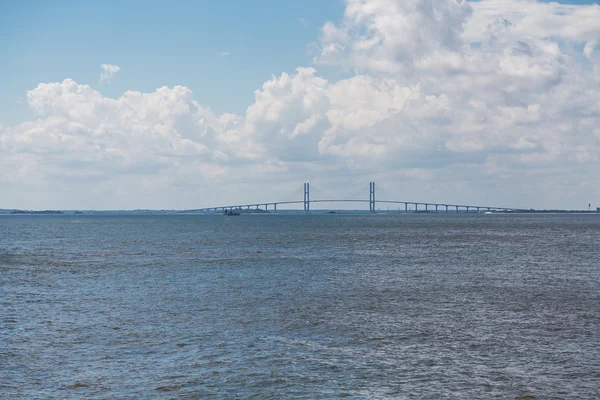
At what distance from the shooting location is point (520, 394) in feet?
60.7

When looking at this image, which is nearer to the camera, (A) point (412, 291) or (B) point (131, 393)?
(B) point (131, 393)

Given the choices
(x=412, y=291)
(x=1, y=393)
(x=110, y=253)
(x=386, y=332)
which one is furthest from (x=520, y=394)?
(x=110, y=253)

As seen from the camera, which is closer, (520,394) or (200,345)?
(520,394)

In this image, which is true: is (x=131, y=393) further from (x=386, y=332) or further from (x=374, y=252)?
(x=374, y=252)

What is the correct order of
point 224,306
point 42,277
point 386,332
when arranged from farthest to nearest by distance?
point 42,277, point 224,306, point 386,332

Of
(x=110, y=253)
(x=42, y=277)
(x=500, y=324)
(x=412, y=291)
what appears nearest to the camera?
(x=500, y=324)

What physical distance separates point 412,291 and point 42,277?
2829 centimetres

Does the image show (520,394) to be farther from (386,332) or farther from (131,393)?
(131,393)

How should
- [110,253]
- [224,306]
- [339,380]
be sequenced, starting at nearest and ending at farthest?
[339,380] → [224,306] → [110,253]

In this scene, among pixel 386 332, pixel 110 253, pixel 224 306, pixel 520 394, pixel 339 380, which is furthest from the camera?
pixel 110 253

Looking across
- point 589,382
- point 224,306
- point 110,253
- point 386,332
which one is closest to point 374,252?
point 110,253

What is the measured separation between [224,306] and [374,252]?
44.1m

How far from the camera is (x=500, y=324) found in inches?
1129

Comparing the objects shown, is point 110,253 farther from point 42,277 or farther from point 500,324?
point 500,324
